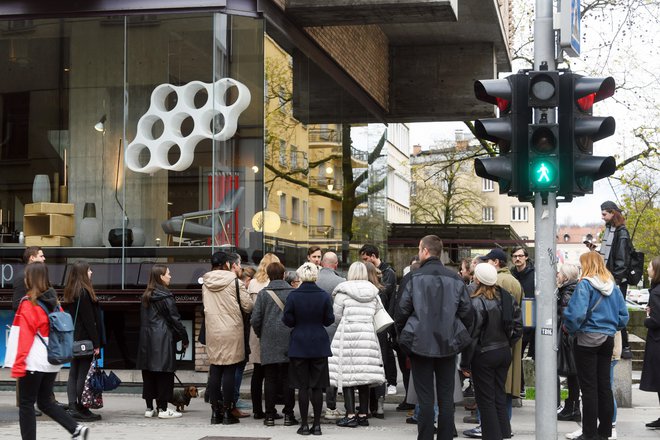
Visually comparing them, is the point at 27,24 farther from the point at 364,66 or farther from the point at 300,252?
the point at 364,66

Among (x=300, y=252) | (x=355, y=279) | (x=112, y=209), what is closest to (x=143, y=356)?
(x=355, y=279)

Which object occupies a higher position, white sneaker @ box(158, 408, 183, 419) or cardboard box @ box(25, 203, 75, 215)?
cardboard box @ box(25, 203, 75, 215)

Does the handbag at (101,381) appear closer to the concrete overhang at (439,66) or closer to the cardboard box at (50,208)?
the cardboard box at (50,208)

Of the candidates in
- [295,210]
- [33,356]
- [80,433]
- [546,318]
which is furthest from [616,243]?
[33,356]

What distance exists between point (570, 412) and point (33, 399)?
6529mm

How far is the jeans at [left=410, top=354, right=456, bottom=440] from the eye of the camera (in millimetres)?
9859

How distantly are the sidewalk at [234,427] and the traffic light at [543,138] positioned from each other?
3.90 metres

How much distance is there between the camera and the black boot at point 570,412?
12.8 metres

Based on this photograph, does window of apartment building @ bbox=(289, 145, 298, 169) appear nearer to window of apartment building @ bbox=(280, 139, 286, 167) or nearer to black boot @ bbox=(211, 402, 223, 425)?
window of apartment building @ bbox=(280, 139, 286, 167)

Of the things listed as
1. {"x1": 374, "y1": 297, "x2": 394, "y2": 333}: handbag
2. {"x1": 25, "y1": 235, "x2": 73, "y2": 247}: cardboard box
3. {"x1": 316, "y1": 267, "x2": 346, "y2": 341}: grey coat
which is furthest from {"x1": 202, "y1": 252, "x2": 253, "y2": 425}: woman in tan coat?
{"x1": 25, "y1": 235, "x2": 73, "y2": 247}: cardboard box

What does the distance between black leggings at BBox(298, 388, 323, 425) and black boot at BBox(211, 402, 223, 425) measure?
1.25 m

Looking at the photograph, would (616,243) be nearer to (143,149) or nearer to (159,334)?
(159,334)

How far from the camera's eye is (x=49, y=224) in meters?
17.3

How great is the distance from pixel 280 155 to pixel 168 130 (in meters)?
1.91
